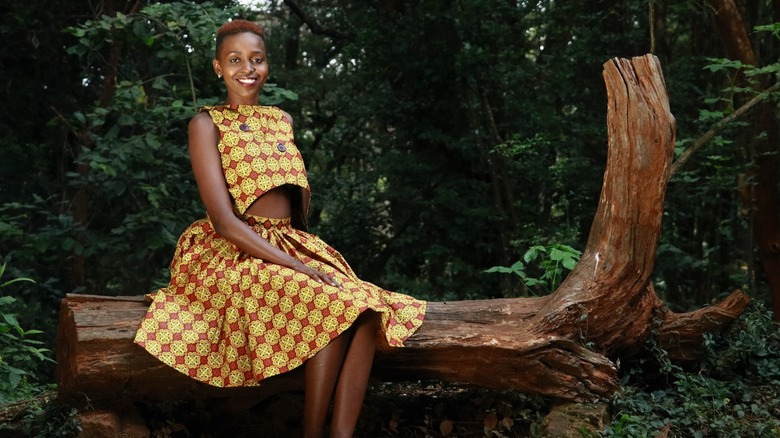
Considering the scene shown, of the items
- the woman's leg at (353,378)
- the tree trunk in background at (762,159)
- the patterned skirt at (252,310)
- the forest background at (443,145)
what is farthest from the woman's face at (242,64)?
the tree trunk in background at (762,159)

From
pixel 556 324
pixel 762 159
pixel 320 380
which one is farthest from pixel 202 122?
pixel 762 159

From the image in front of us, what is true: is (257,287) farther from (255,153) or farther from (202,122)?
(202,122)

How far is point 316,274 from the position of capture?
369 centimetres

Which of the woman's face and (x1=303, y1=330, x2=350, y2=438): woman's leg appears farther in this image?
the woman's face

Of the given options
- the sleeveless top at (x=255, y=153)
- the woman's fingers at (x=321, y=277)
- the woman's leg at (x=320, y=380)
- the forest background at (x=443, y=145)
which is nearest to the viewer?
the woman's leg at (x=320, y=380)

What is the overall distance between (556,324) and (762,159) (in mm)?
3409

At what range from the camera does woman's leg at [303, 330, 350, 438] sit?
355 centimetres

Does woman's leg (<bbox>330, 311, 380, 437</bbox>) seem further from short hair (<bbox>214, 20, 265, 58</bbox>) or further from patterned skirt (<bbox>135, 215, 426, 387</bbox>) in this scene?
short hair (<bbox>214, 20, 265, 58</bbox>)

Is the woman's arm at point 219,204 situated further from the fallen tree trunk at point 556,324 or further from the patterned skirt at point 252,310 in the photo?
the fallen tree trunk at point 556,324

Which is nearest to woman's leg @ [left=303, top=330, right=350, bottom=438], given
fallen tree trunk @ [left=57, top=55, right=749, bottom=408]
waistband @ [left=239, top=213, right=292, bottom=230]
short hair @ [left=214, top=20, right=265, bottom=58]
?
fallen tree trunk @ [left=57, top=55, right=749, bottom=408]

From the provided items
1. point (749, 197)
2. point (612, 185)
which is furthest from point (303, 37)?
point (612, 185)

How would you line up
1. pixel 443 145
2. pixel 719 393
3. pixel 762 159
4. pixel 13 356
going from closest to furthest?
pixel 719 393, pixel 13 356, pixel 762 159, pixel 443 145

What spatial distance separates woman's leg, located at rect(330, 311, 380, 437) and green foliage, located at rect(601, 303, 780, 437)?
107 cm

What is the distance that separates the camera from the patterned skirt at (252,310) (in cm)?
356
